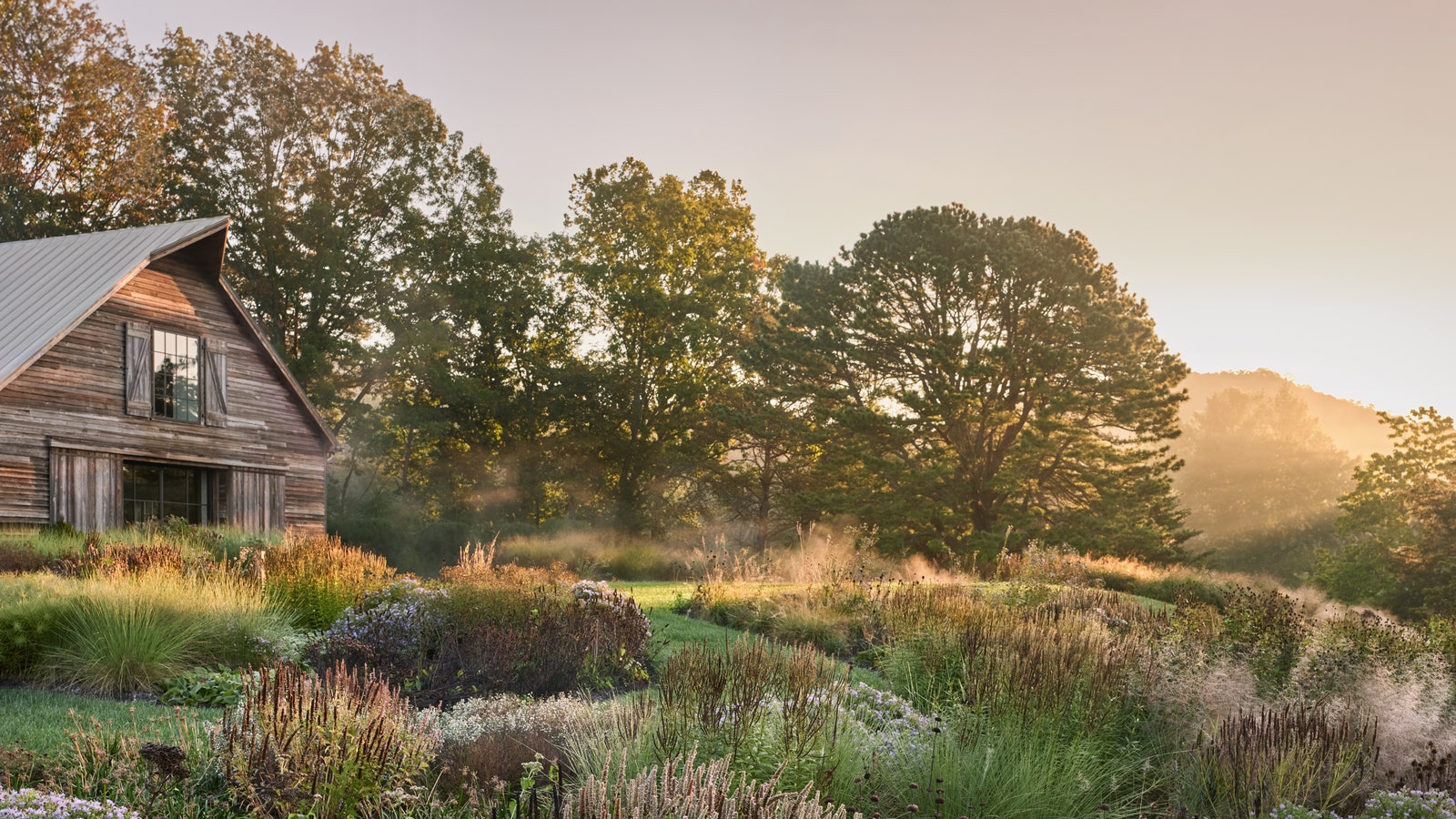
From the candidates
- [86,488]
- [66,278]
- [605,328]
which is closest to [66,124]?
[66,278]

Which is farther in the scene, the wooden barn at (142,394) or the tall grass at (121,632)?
the wooden barn at (142,394)

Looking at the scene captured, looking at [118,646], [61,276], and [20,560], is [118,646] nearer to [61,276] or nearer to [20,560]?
[20,560]

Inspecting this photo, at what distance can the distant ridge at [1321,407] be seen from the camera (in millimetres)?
63125

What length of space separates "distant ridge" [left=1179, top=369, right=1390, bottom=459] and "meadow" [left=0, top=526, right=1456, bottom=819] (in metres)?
56.4

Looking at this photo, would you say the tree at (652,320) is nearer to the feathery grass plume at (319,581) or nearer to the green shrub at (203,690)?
the feathery grass plume at (319,581)

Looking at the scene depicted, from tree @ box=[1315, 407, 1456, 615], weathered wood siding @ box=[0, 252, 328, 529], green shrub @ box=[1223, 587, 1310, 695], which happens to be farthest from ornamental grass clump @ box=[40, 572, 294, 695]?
tree @ box=[1315, 407, 1456, 615]

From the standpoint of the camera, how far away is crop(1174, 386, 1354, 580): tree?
152 ft

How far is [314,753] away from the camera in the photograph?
445 centimetres

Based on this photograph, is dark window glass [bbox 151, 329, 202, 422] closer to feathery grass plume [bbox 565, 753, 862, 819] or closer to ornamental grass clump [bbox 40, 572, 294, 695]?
ornamental grass clump [bbox 40, 572, 294, 695]

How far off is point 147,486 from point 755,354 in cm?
1757

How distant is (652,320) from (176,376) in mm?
18184

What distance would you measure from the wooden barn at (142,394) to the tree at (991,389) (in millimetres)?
15117

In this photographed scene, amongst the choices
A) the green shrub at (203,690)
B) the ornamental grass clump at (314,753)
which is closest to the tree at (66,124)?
the green shrub at (203,690)

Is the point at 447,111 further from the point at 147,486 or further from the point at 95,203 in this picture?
the point at 147,486
